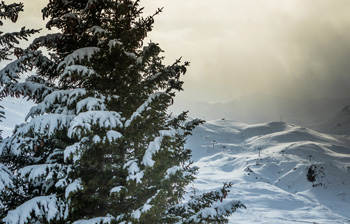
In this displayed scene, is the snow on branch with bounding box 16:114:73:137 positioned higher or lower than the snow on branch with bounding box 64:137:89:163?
higher

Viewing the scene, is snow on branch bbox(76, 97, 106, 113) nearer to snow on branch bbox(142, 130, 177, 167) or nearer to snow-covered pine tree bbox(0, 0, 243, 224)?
snow-covered pine tree bbox(0, 0, 243, 224)

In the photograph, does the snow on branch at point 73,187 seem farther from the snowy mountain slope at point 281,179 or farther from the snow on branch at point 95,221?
the snowy mountain slope at point 281,179

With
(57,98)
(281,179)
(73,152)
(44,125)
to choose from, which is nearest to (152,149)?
(73,152)

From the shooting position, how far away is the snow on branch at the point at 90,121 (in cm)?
499

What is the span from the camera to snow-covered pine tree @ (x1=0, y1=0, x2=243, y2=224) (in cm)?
534

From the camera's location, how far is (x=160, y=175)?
231 inches

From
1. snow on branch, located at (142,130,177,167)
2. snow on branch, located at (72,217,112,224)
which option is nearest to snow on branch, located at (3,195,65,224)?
snow on branch, located at (72,217,112,224)

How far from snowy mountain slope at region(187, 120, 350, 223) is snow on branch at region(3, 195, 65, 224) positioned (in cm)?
2594

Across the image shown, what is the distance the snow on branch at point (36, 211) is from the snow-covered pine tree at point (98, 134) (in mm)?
18

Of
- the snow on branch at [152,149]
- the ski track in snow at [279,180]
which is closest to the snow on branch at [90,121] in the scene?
the snow on branch at [152,149]

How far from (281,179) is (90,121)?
6299 cm

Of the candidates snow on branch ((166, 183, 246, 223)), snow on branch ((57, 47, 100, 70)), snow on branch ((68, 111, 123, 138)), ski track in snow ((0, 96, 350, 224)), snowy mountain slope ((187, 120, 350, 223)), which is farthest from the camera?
snowy mountain slope ((187, 120, 350, 223))

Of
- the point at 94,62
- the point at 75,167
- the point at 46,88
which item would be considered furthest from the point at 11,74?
the point at 75,167

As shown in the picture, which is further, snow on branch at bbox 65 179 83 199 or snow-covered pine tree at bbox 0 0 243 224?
snow-covered pine tree at bbox 0 0 243 224
